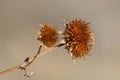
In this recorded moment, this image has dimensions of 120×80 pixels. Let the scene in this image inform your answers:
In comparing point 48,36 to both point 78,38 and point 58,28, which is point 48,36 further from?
point 58,28

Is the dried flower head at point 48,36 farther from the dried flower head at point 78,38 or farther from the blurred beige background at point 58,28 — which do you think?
the blurred beige background at point 58,28

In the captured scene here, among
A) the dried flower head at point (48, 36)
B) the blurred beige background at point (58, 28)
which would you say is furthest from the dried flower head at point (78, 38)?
the blurred beige background at point (58, 28)

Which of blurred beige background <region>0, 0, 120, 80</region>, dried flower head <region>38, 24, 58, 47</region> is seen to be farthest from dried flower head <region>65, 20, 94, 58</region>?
blurred beige background <region>0, 0, 120, 80</region>

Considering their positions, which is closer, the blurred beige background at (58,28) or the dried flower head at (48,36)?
the dried flower head at (48,36)

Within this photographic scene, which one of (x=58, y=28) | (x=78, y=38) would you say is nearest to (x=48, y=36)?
(x=78, y=38)

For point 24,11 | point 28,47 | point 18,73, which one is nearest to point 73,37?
point 18,73

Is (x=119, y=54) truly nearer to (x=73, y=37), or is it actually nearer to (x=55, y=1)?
(x=55, y=1)
